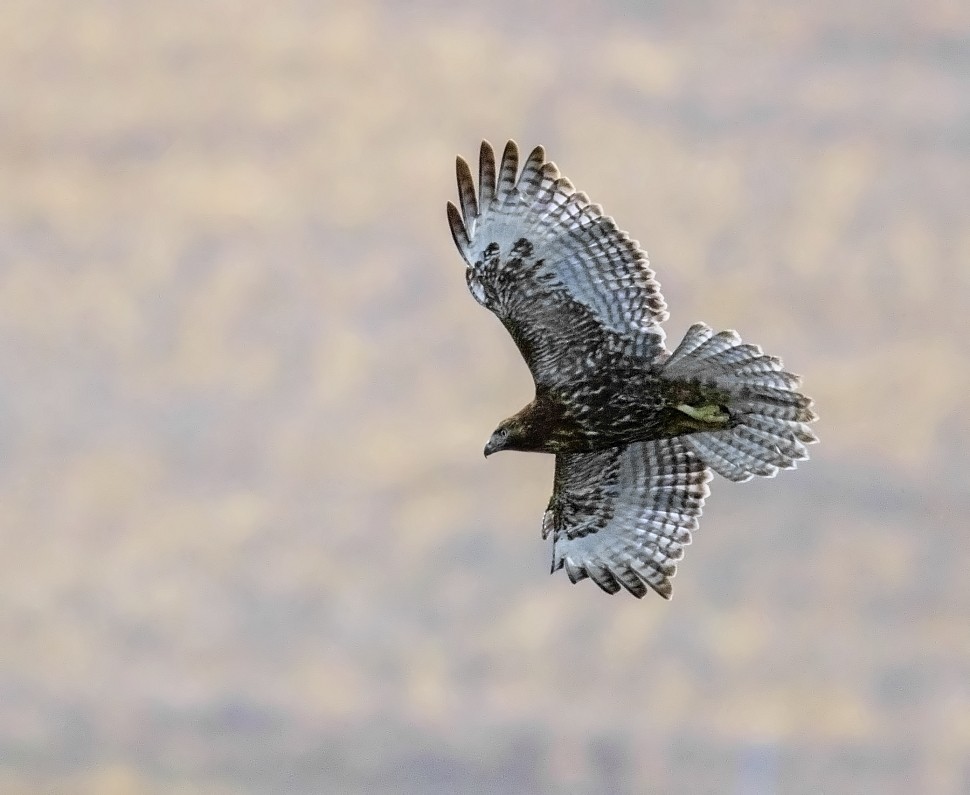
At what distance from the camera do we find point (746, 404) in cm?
600

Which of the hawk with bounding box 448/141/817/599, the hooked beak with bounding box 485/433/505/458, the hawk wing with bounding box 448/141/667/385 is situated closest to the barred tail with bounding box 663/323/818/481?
the hawk with bounding box 448/141/817/599

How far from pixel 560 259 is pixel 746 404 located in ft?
2.44

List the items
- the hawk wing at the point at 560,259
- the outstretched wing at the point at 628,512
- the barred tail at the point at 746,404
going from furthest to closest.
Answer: the outstretched wing at the point at 628,512 → the hawk wing at the point at 560,259 → the barred tail at the point at 746,404

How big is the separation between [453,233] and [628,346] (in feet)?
2.16

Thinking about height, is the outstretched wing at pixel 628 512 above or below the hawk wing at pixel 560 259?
below

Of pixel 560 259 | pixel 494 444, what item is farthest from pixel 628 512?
pixel 560 259

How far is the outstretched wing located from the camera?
634 cm

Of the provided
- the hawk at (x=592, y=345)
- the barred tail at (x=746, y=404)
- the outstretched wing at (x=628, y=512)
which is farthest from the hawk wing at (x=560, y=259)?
the outstretched wing at (x=628, y=512)

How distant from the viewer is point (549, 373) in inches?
238

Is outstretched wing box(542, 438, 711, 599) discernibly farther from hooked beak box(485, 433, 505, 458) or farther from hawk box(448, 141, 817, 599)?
hooked beak box(485, 433, 505, 458)

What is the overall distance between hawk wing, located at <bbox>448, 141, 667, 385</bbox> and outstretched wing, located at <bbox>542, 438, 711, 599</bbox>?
49 centimetres

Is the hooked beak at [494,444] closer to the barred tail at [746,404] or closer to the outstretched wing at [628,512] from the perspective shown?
the outstretched wing at [628,512]

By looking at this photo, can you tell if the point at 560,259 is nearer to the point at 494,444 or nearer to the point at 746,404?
the point at 494,444

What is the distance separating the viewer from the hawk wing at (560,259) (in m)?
5.96
